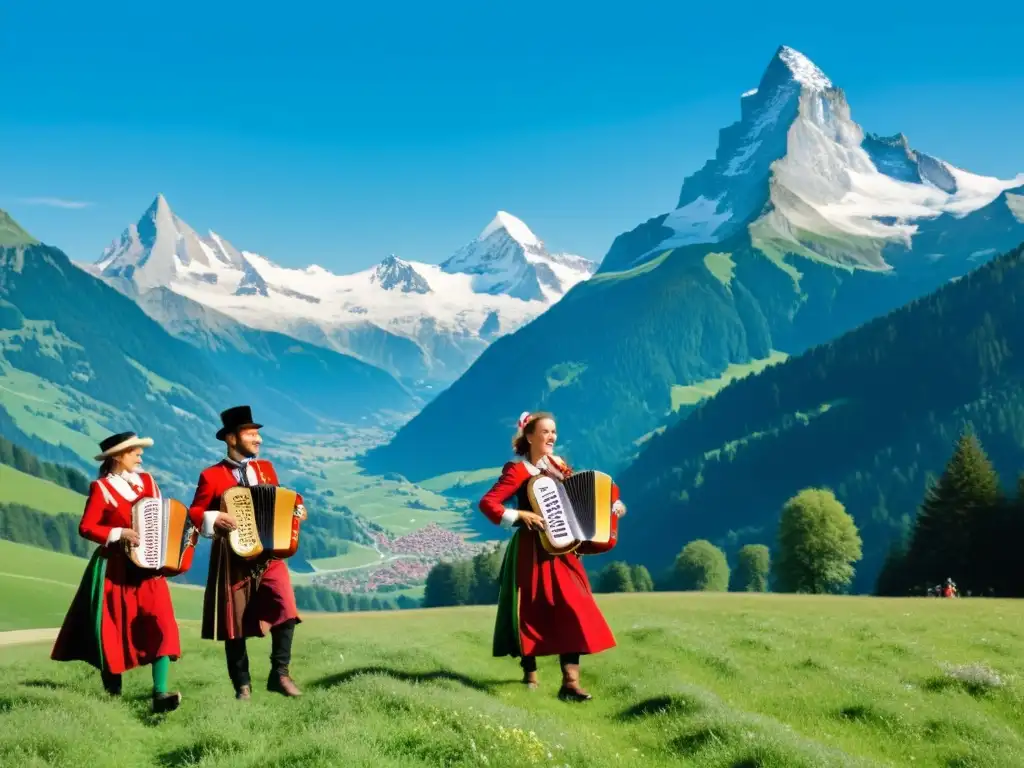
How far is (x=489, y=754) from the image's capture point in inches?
466

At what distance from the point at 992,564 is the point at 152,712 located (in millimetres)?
72229

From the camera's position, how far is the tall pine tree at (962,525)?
7500 centimetres

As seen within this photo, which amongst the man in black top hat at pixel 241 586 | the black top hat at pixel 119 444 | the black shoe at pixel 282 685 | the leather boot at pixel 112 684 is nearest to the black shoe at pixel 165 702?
the man in black top hat at pixel 241 586

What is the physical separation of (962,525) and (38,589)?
127 metres

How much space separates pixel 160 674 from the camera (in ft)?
52.5

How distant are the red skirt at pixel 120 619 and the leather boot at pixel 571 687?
6512mm

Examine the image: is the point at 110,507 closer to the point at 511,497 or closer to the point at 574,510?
the point at 511,497

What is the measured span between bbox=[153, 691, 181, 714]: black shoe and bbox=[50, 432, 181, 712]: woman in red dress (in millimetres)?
312

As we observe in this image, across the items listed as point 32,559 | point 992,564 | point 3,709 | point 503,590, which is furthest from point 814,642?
point 32,559

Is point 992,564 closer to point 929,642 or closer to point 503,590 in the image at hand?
point 929,642

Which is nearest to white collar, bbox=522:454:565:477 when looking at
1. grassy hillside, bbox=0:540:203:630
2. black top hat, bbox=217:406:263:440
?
black top hat, bbox=217:406:263:440

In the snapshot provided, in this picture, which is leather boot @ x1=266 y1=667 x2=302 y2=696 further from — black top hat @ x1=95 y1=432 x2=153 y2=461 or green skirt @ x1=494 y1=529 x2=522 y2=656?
black top hat @ x1=95 y1=432 x2=153 y2=461

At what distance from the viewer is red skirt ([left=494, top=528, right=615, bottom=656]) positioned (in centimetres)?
1667

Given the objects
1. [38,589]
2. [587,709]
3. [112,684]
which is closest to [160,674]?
[112,684]
